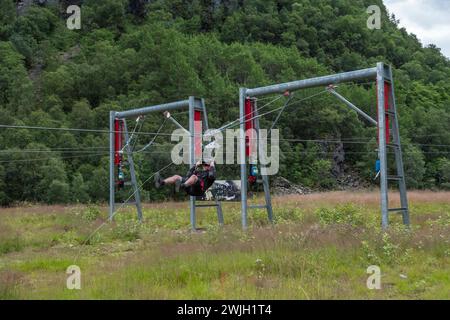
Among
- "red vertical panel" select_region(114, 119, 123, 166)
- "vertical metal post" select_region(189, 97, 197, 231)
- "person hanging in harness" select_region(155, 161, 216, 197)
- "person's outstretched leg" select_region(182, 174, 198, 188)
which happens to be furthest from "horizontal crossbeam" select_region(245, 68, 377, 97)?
"red vertical panel" select_region(114, 119, 123, 166)

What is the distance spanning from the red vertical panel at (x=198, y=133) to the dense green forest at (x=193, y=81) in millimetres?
15105

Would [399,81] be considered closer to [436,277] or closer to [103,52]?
[103,52]

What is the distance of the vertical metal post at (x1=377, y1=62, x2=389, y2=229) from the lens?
1336 centimetres

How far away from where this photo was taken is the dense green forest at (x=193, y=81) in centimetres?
5994

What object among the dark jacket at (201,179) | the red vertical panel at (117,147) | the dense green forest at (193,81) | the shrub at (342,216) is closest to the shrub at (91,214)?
the red vertical panel at (117,147)

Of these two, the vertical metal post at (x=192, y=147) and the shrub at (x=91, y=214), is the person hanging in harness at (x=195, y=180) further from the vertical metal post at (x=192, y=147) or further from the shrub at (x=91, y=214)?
the shrub at (x=91, y=214)

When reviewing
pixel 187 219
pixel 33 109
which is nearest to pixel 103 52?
pixel 33 109

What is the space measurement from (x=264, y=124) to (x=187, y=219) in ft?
162

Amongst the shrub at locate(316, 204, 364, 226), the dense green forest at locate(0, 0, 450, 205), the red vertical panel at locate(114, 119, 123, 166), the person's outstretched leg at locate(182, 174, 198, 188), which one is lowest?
the shrub at locate(316, 204, 364, 226)

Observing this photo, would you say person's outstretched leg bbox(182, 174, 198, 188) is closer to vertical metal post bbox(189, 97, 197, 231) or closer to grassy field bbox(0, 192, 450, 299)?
grassy field bbox(0, 192, 450, 299)

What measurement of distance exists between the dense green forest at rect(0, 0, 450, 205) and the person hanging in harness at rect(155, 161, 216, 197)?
19.0 metres

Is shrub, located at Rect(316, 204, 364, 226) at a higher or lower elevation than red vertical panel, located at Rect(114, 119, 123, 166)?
lower

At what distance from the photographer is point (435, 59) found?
12650 cm

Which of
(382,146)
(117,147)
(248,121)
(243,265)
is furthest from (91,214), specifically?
(243,265)
